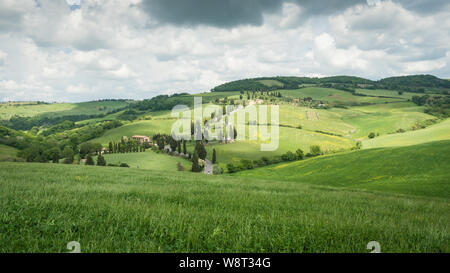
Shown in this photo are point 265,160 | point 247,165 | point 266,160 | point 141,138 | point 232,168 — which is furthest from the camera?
point 141,138

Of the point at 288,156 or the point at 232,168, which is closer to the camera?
the point at 232,168

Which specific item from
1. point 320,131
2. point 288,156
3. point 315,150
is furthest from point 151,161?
point 320,131

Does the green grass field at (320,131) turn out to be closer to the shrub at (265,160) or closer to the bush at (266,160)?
the shrub at (265,160)

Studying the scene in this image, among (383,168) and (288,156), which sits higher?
(383,168)

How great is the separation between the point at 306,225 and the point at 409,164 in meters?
73.4

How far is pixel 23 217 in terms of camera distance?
17.0 ft

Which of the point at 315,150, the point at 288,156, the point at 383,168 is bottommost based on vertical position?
the point at 288,156

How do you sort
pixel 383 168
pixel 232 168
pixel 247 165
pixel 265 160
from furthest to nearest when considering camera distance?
pixel 265 160 → pixel 247 165 → pixel 232 168 → pixel 383 168

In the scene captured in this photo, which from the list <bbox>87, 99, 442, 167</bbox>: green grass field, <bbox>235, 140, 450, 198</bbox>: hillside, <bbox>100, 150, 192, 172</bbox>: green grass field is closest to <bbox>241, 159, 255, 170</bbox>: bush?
<bbox>87, 99, 442, 167</bbox>: green grass field

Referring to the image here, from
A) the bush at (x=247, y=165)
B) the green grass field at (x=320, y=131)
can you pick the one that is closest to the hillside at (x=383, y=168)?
the bush at (x=247, y=165)

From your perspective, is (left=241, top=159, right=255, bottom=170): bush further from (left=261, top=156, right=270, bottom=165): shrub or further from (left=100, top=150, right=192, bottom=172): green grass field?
(left=100, top=150, right=192, bottom=172): green grass field

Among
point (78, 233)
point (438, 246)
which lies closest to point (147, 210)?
point (78, 233)

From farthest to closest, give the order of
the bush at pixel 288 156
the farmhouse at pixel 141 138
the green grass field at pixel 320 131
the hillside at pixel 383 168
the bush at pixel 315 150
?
the farmhouse at pixel 141 138 → the green grass field at pixel 320 131 → the bush at pixel 315 150 → the bush at pixel 288 156 → the hillside at pixel 383 168

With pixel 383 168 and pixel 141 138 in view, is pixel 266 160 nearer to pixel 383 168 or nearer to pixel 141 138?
pixel 383 168
